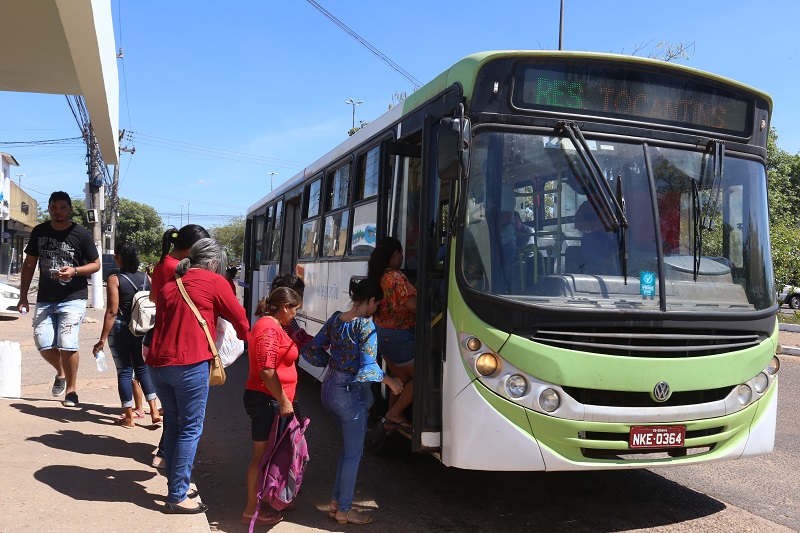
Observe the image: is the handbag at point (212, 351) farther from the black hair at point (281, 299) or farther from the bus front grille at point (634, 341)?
the bus front grille at point (634, 341)

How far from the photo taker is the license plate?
455cm

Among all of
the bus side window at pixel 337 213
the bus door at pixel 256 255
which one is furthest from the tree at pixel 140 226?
the bus side window at pixel 337 213

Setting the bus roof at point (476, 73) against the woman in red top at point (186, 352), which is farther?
the bus roof at point (476, 73)

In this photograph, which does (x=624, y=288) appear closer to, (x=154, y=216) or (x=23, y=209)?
(x=23, y=209)

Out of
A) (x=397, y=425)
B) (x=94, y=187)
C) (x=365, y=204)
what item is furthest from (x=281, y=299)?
(x=94, y=187)

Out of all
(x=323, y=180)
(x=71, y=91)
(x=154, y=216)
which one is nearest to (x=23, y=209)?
(x=154, y=216)

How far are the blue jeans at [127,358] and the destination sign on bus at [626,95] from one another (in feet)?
13.7

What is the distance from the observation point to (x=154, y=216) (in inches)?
3228

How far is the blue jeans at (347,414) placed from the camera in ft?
15.8

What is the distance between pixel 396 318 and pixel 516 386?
4.40 ft

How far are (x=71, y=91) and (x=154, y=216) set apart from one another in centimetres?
7329

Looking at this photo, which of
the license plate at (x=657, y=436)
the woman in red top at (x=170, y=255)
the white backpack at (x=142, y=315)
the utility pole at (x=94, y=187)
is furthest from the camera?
the utility pole at (x=94, y=187)

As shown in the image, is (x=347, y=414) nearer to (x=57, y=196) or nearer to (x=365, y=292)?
(x=365, y=292)

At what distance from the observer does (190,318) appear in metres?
4.67
